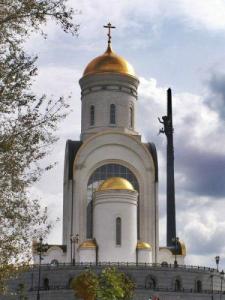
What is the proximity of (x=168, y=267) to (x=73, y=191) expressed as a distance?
11799mm

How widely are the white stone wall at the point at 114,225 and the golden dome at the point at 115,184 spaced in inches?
13.6

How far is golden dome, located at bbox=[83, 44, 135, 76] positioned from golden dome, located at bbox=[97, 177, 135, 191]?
37.9 ft

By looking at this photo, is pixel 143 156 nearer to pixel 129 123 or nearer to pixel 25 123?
pixel 129 123

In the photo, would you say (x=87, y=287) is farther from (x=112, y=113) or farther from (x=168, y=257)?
(x=112, y=113)

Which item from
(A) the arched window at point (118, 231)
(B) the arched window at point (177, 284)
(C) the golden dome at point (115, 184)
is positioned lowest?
(B) the arched window at point (177, 284)

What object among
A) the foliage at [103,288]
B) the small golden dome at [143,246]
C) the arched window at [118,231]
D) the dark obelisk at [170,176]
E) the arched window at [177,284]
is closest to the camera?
the foliage at [103,288]

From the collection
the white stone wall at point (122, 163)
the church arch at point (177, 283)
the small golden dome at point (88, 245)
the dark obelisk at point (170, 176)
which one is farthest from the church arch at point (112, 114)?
the church arch at point (177, 283)

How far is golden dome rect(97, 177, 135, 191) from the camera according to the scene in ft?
194

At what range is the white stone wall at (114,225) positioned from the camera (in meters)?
58.5

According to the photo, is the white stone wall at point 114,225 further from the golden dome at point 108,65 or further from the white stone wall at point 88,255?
the golden dome at point 108,65

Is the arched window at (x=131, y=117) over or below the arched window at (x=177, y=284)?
over

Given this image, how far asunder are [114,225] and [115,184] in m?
3.37

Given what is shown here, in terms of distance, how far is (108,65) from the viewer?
6694 cm

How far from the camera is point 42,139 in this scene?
18172mm
